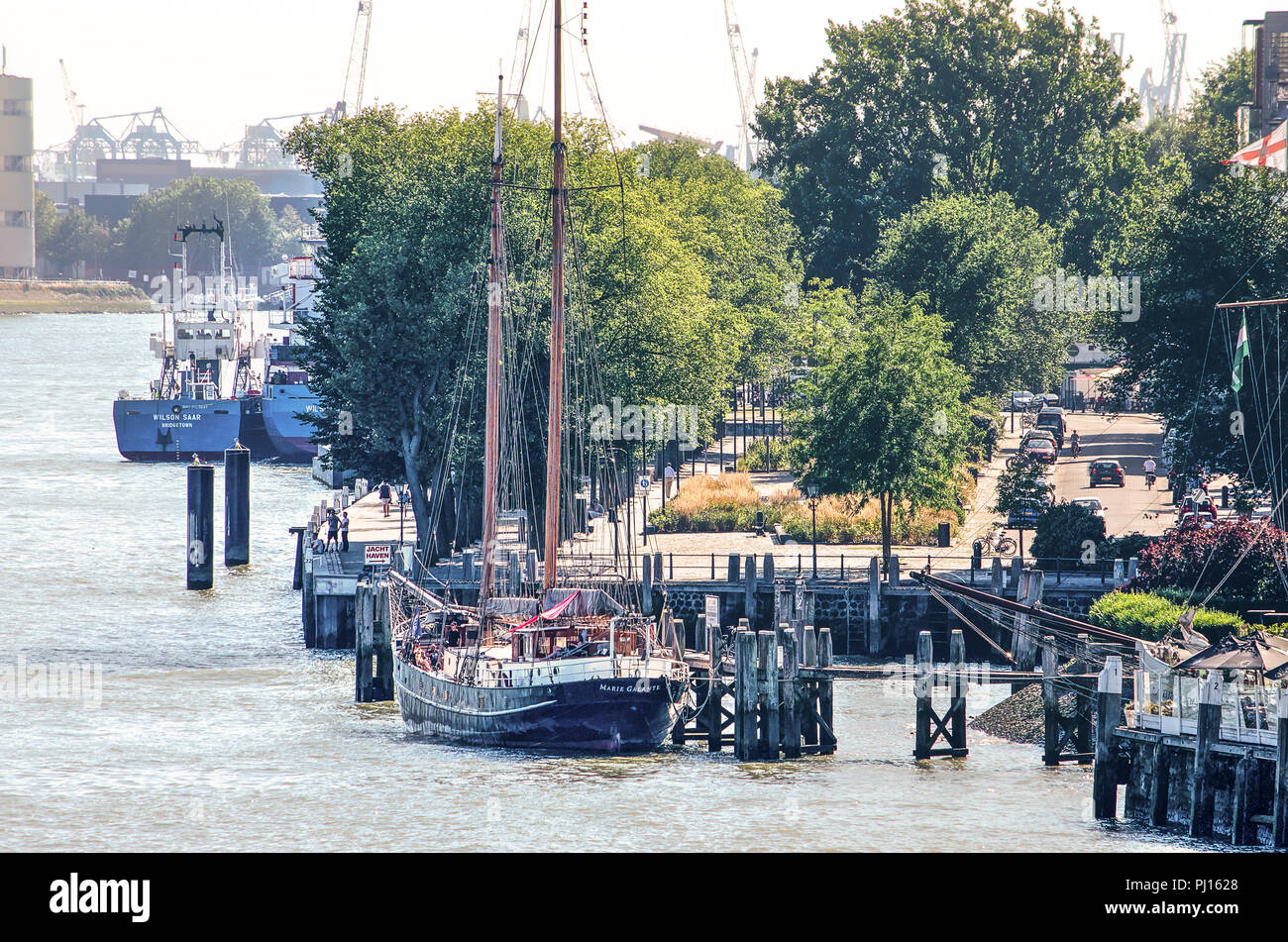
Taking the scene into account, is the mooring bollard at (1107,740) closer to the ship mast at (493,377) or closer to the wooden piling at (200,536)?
the ship mast at (493,377)

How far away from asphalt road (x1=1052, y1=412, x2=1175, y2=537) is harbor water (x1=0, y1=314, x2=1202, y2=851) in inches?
876

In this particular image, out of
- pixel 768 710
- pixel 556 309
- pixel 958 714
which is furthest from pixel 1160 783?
pixel 556 309

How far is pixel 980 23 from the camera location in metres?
134

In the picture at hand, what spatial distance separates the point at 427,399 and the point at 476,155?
436 inches

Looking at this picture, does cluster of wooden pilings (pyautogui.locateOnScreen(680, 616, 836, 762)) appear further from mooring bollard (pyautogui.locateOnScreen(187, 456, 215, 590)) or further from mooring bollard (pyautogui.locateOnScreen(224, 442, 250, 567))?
mooring bollard (pyautogui.locateOnScreen(224, 442, 250, 567))

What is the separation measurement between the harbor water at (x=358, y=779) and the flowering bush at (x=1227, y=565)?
22.3ft

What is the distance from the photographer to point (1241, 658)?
42781 mm

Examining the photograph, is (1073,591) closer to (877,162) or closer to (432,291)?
(432,291)

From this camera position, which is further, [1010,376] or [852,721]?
[1010,376]

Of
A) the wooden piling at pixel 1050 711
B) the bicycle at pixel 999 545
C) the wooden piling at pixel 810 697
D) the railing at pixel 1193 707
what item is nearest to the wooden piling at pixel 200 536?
the bicycle at pixel 999 545

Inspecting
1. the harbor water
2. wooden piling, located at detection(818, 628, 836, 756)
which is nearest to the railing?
the harbor water

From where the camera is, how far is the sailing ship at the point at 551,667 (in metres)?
49.6
